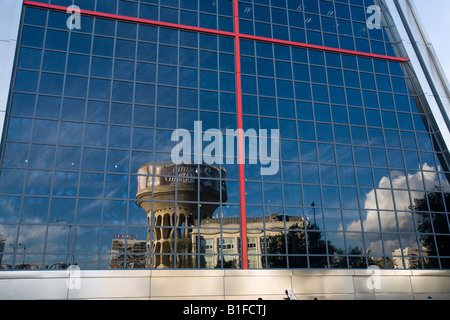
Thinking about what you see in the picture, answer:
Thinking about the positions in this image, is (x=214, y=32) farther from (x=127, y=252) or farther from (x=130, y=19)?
(x=127, y=252)

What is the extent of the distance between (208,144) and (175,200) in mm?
4306

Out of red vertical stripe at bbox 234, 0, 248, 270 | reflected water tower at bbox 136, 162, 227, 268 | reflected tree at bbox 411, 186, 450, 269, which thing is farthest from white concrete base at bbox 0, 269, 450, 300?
red vertical stripe at bbox 234, 0, 248, 270

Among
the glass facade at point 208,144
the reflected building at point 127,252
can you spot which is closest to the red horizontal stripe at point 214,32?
the glass facade at point 208,144

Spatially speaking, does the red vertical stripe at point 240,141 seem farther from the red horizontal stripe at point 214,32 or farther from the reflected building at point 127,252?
the reflected building at point 127,252

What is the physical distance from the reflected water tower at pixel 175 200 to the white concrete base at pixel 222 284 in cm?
129

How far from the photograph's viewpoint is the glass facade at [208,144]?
21.9 meters

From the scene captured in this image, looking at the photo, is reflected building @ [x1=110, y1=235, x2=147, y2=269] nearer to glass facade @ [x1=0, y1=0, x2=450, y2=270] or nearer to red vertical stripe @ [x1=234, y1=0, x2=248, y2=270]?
glass facade @ [x1=0, y1=0, x2=450, y2=270]

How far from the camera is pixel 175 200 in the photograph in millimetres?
23562

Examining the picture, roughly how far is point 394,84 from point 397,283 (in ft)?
51.1

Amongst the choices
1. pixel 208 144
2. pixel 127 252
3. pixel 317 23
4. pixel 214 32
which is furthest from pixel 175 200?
pixel 317 23

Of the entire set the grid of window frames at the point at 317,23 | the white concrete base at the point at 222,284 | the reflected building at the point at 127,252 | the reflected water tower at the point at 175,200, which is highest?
the grid of window frames at the point at 317,23

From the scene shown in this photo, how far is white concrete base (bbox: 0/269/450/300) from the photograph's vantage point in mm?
19938

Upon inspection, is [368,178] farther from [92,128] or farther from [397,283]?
[92,128]
